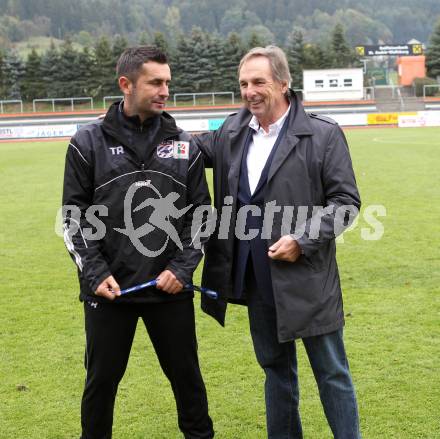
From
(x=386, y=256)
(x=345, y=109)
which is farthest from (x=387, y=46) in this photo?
(x=386, y=256)

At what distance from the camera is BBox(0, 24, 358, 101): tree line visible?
6153 centimetres

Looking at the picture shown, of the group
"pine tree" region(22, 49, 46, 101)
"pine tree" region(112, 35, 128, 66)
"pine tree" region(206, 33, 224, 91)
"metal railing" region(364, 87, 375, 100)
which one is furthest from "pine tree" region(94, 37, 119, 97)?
"metal railing" region(364, 87, 375, 100)

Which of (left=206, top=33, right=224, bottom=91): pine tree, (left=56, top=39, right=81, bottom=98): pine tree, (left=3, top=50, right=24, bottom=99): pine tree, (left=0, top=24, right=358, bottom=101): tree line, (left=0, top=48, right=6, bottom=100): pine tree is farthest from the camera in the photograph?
(left=206, top=33, right=224, bottom=91): pine tree

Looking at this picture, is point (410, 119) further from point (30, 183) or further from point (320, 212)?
point (320, 212)

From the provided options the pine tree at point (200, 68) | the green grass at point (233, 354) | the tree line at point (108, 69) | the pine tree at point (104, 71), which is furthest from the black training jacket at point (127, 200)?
the pine tree at point (200, 68)

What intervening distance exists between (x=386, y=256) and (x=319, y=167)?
577cm

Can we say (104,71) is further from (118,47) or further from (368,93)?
(368,93)

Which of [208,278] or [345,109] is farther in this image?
[345,109]

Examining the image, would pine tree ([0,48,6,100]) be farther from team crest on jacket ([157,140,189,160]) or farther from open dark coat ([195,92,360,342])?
open dark coat ([195,92,360,342])

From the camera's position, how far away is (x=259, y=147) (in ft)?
11.7

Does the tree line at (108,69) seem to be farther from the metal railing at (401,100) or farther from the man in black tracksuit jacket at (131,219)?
the man in black tracksuit jacket at (131,219)

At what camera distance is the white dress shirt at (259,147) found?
138 inches

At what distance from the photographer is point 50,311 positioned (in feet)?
22.8

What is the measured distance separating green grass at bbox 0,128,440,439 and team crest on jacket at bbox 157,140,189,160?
171 centimetres
